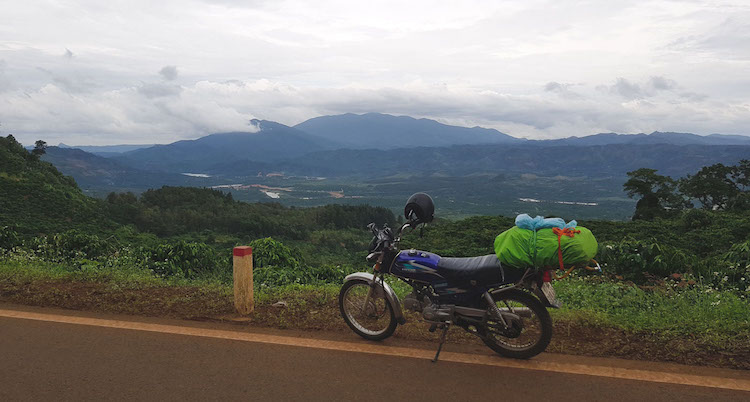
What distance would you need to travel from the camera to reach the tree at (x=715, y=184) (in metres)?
54.5

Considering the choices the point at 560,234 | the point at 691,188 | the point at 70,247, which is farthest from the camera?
the point at 691,188

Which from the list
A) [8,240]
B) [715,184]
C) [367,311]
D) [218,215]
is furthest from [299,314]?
[218,215]

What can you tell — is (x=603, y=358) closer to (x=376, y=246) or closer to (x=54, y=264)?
(x=376, y=246)

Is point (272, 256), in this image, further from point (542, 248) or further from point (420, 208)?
point (542, 248)

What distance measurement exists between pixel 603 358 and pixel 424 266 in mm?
1690

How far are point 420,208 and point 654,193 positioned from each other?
60.9 meters

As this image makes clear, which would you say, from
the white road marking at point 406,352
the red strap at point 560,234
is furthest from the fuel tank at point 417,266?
the red strap at point 560,234

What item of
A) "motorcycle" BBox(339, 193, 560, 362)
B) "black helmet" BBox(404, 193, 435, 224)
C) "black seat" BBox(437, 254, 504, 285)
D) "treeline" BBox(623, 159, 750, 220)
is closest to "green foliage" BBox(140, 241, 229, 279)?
"motorcycle" BBox(339, 193, 560, 362)

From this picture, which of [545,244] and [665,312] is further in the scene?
[665,312]

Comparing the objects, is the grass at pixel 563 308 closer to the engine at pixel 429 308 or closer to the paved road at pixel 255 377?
the engine at pixel 429 308

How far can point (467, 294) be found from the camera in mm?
4582

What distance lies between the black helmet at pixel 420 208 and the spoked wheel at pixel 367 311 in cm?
89

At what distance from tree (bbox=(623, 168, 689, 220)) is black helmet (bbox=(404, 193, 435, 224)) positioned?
5491 centimetres

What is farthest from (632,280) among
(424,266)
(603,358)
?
(424,266)
